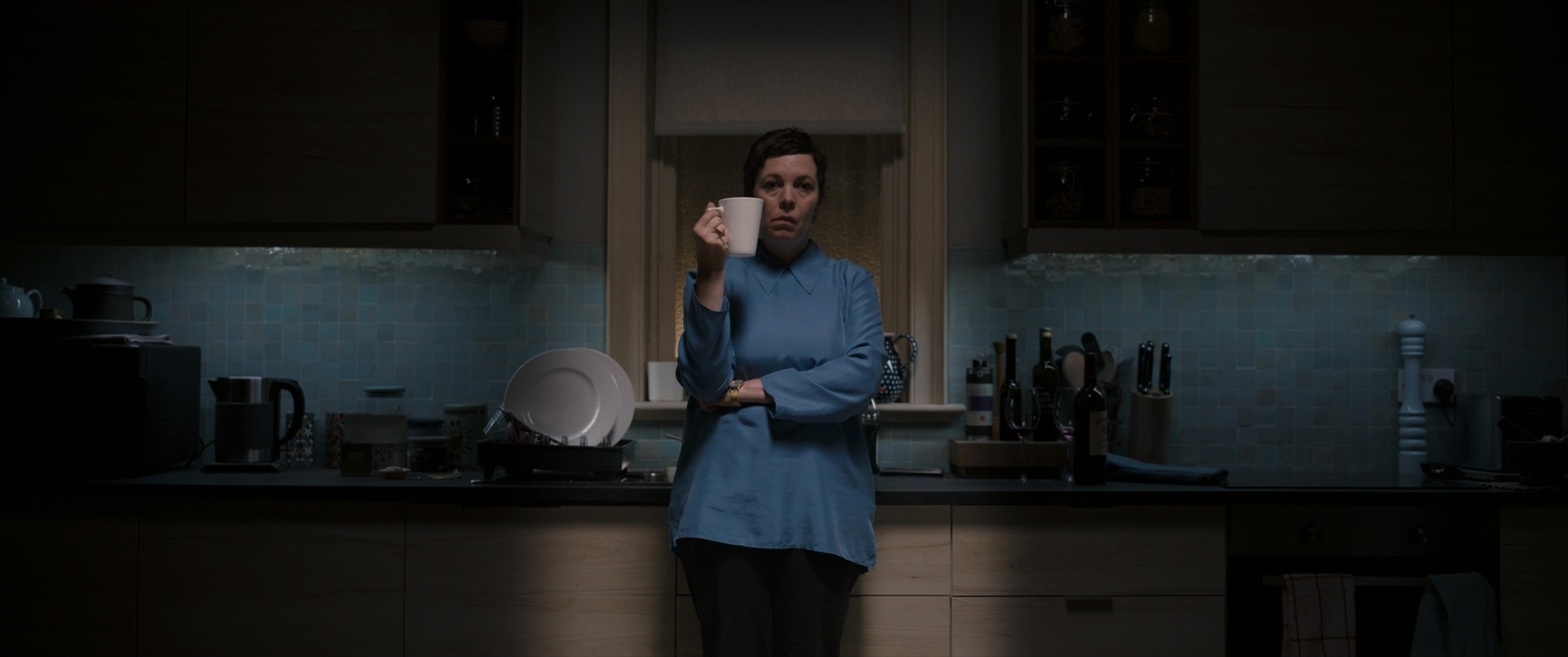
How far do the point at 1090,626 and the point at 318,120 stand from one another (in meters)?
2.18

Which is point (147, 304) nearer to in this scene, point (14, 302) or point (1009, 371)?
point (14, 302)

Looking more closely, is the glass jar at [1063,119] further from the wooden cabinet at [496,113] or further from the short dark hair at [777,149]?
the wooden cabinet at [496,113]

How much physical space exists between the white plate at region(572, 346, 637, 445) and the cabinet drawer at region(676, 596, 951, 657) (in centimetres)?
48

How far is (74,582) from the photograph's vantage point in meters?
2.43

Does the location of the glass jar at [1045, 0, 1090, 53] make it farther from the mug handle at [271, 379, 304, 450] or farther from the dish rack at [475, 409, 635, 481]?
the mug handle at [271, 379, 304, 450]

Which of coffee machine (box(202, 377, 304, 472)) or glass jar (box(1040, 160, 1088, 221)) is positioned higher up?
glass jar (box(1040, 160, 1088, 221))

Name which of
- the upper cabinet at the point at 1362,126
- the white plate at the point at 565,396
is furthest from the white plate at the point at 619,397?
the upper cabinet at the point at 1362,126

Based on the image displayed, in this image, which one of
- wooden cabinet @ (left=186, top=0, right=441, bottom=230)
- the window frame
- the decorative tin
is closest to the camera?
wooden cabinet @ (left=186, top=0, right=441, bottom=230)

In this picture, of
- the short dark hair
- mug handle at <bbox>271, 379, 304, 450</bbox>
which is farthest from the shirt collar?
mug handle at <bbox>271, 379, 304, 450</bbox>

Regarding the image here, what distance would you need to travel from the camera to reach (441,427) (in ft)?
9.20

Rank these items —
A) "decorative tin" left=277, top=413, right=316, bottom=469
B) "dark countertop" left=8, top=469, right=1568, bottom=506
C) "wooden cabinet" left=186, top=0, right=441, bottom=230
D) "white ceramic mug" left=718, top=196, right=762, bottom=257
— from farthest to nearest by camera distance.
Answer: "decorative tin" left=277, top=413, right=316, bottom=469
"wooden cabinet" left=186, top=0, right=441, bottom=230
"dark countertop" left=8, top=469, right=1568, bottom=506
"white ceramic mug" left=718, top=196, right=762, bottom=257

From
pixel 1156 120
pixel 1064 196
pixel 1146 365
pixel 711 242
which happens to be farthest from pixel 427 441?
pixel 1156 120

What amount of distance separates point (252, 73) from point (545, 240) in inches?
31.9

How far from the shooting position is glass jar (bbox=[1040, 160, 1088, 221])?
269cm
